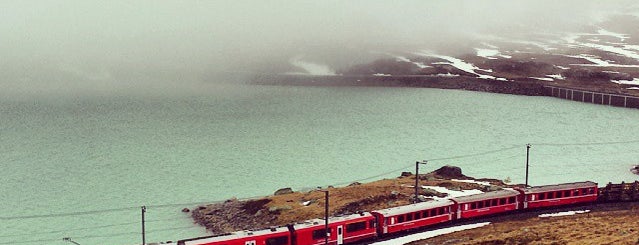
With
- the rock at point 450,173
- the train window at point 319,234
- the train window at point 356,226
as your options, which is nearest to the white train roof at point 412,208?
the train window at point 356,226

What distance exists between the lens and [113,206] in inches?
3169

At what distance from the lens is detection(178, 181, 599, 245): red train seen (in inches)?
1693

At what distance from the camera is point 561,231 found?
45.1 metres

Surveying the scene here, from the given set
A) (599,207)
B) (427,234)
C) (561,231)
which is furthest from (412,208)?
(599,207)

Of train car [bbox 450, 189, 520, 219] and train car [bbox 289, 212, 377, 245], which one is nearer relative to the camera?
train car [bbox 289, 212, 377, 245]

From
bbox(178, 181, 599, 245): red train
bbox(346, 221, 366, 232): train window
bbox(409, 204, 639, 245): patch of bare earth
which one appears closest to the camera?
bbox(409, 204, 639, 245): patch of bare earth

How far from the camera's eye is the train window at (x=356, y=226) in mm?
46653

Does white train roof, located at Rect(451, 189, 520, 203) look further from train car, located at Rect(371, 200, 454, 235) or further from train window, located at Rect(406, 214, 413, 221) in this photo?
train window, located at Rect(406, 214, 413, 221)

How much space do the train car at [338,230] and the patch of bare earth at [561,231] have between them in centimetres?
379

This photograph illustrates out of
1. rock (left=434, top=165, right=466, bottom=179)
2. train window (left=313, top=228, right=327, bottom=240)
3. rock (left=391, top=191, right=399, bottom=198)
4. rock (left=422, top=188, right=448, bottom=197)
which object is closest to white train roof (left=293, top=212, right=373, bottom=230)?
train window (left=313, top=228, right=327, bottom=240)

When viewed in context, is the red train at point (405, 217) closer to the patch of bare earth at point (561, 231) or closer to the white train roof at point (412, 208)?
the white train roof at point (412, 208)

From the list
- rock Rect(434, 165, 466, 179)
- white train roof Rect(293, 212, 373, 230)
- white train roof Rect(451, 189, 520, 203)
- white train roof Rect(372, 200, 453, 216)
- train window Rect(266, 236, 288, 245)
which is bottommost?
rock Rect(434, 165, 466, 179)

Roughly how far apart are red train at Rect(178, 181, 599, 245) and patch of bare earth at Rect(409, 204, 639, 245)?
257 centimetres

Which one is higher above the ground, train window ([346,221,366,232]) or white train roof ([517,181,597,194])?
white train roof ([517,181,597,194])
